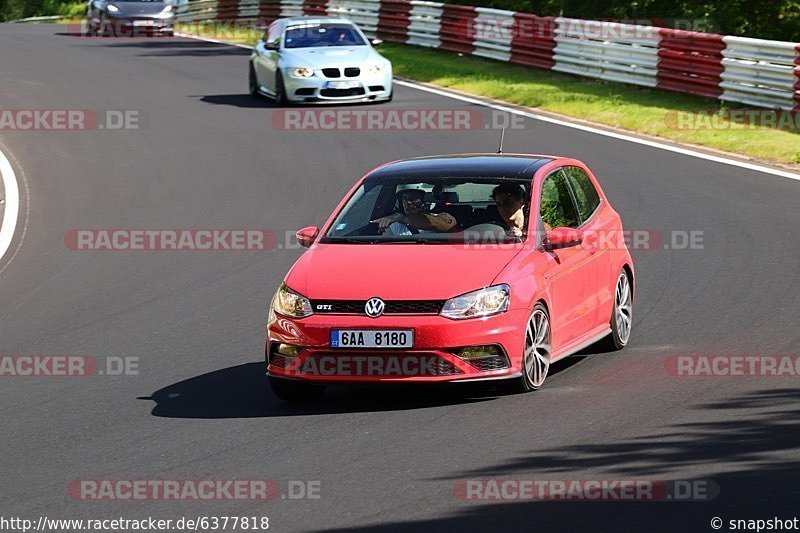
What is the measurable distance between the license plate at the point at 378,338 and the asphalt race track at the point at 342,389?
0.44 m

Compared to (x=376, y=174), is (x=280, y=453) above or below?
below

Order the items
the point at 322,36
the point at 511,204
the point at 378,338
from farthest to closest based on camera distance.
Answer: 1. the point at 322,36
2. the point at 511,204
3. the point at 378,338

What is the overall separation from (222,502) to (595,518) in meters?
1.85

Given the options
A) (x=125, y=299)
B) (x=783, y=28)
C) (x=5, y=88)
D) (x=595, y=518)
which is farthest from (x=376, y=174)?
(x=783, y=28)

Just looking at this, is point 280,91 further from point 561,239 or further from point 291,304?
point 291,304

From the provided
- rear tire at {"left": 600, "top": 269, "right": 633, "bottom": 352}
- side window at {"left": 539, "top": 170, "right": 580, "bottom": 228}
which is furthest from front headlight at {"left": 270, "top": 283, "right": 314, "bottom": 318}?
rear tire at {"left": 600, "top": 269, "right": 633, "bottom": 352}

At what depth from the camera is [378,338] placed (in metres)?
9.21

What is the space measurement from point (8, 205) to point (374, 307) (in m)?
10.5

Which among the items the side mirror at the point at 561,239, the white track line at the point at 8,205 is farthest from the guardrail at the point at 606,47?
the side mirror at the point at 561,239

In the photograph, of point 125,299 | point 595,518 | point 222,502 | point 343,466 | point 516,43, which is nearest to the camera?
point 595,518

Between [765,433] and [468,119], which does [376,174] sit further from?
[468,119]

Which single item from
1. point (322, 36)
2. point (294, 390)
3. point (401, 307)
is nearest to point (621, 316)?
point (401, 307)

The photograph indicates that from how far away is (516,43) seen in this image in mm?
30891

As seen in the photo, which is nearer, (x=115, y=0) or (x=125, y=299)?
(x=125, y=299)
